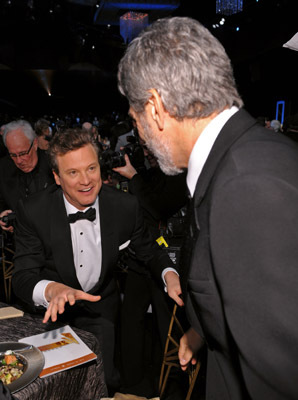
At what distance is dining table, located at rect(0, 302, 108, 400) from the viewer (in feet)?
3.85

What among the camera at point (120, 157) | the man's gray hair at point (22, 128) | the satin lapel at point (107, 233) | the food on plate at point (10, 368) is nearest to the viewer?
the food on plate at point (10, 368)

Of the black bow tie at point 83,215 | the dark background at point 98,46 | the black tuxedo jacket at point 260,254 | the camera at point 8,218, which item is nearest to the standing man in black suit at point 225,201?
the black tuxedo jacket at point 260,254

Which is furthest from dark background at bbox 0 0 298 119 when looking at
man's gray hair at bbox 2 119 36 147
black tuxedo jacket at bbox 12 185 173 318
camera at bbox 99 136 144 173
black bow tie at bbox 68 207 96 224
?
black bow tie at bbox 68 207 96 224

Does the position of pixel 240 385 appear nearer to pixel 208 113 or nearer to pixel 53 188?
pixel 208 113

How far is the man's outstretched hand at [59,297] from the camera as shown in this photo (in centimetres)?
135

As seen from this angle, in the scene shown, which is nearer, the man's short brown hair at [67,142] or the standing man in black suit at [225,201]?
the standing man in black suit at [225,201]

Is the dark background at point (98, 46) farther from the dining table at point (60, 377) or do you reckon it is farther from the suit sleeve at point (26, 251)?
the dining table at point (60, 377)

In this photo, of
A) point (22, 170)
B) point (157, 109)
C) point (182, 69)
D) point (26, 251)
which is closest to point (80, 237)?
point (26, 251)

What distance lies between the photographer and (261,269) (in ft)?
2.15

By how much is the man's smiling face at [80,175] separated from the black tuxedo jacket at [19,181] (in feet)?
5.23

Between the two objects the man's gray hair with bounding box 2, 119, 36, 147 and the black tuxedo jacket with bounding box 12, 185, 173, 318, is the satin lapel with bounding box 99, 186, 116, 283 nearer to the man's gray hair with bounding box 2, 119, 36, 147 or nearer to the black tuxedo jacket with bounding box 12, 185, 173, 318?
the black tuxedo jacket with bounding box 12, 185, 173, 318

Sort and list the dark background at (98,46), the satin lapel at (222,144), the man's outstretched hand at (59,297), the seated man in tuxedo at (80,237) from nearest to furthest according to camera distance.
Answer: the satin lapel at (222,144) → the man's outstretched hand at (59,297) → the seated man in tuxedo at (80,237) → the dark background at (98,46)

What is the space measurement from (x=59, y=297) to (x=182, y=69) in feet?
3.22

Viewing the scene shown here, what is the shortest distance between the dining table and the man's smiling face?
0.65 meters
